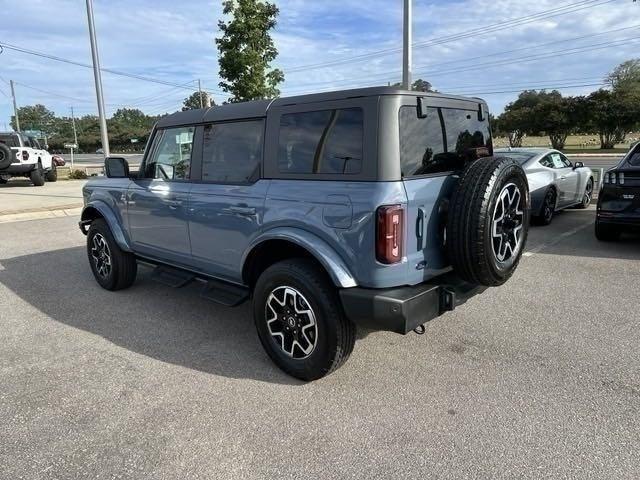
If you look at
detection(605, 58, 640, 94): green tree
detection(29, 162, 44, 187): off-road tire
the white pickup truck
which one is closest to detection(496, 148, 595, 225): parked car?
the white pickup truck

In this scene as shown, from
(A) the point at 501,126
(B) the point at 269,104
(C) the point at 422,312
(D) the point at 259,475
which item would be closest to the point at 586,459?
(C) the point at 422,312

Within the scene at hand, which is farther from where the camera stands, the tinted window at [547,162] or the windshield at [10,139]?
the windshield at [10,139]

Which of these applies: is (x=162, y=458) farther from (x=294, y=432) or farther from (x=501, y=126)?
(x=501, y=126)

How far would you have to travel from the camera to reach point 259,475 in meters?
2.35

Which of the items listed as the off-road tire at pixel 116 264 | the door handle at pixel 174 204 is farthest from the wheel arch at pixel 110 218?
the door handle at pixel 174 204

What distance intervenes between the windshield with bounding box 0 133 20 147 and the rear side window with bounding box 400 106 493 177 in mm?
18892

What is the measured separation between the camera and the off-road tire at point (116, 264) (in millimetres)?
5082

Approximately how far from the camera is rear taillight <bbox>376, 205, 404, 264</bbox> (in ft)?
8.90

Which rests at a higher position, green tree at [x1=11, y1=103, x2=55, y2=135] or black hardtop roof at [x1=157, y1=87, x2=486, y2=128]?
green tree at [x1=11, y1=103, x2=55, y2=135]

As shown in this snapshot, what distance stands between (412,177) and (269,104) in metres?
1.24

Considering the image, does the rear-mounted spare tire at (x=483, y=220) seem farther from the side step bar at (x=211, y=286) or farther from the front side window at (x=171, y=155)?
the front side window at (x=171, y=155)

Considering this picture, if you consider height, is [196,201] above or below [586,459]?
above

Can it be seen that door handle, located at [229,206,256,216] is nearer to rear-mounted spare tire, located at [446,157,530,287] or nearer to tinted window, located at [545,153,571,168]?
rear-mounted spare tire, located at [446,157,530,287]

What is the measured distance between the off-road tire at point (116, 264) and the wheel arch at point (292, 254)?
2083 millimetres
